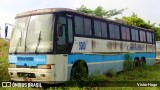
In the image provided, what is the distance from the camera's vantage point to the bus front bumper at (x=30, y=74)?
34.9 feet

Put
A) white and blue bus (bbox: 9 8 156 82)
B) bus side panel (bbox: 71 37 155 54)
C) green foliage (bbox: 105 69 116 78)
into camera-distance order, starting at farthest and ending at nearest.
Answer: green foliage (bbox: 105 69 116 78) → bus side panel (bbox: 71 37 155 54) → white and blue bus (bbox: 9 8 156 82)

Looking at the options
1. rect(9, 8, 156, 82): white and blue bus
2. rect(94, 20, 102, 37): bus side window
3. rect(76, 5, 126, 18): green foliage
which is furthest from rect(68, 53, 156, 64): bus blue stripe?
rect(76, 5, 126, 18): green foliage

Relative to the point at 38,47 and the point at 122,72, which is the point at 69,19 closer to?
the point at 38,47

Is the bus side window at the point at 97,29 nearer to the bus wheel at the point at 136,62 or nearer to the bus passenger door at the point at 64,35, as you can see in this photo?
the bus passenger door at the point at 64,35

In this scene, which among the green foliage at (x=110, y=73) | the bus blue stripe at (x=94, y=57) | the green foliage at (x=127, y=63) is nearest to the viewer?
the bus blue stripe at (x=94, y=57)

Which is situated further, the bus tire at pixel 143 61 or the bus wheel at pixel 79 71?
the bus tire at pixel 143 61

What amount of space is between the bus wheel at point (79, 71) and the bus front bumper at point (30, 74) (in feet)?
4.67

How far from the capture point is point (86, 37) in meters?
13.1

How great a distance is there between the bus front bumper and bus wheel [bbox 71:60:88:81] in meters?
1.42

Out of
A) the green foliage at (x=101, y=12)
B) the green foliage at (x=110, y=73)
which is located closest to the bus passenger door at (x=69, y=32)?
the green foliage at (x=110, y=73)

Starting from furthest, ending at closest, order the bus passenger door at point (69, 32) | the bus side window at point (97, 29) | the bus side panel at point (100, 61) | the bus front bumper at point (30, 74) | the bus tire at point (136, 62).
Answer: the bus tire at point (136, 62) → the bus side window at point (97, 29) → the bus side panel at point (100, 61) → the bus passenger door at point (69, 32) → the bus front bumper at point (30, 74)

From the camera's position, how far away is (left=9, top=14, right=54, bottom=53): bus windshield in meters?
10.8

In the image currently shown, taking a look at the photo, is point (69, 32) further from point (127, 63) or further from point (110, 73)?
point (127, 63)

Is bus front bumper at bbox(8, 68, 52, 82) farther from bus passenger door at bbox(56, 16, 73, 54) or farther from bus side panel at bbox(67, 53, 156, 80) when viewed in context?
bus side panel at bbox(67, 53, 156, 80)
